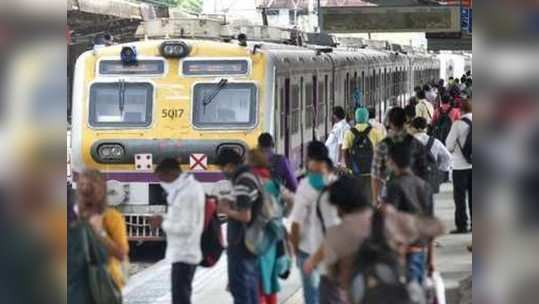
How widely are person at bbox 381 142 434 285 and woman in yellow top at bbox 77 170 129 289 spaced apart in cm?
161

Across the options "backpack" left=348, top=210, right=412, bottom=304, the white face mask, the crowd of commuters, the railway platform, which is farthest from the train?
"backpack" left=348, top=210, right=412, bottom=304

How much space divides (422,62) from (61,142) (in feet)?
94.5

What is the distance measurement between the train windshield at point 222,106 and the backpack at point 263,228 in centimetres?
412

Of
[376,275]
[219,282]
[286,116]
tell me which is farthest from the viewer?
[286,116]

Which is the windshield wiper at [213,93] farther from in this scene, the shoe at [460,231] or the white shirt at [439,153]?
the shoe at [460,231]

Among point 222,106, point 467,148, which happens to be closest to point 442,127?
point 467,148

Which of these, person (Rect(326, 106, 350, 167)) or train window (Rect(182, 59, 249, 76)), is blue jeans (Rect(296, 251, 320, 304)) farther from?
person (Rect(326, 106, 350, 167))

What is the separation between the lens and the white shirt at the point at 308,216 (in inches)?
275

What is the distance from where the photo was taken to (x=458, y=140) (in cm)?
1080

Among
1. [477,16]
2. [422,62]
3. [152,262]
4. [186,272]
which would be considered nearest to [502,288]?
[477,16]

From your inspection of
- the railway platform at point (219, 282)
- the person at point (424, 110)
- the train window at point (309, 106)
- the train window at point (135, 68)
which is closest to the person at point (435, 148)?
the railway platform at point (219, 282)

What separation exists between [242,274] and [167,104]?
4.53 metres

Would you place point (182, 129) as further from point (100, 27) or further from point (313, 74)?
point (100, 27)

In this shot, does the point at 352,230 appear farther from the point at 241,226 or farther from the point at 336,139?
the point at 336,139
